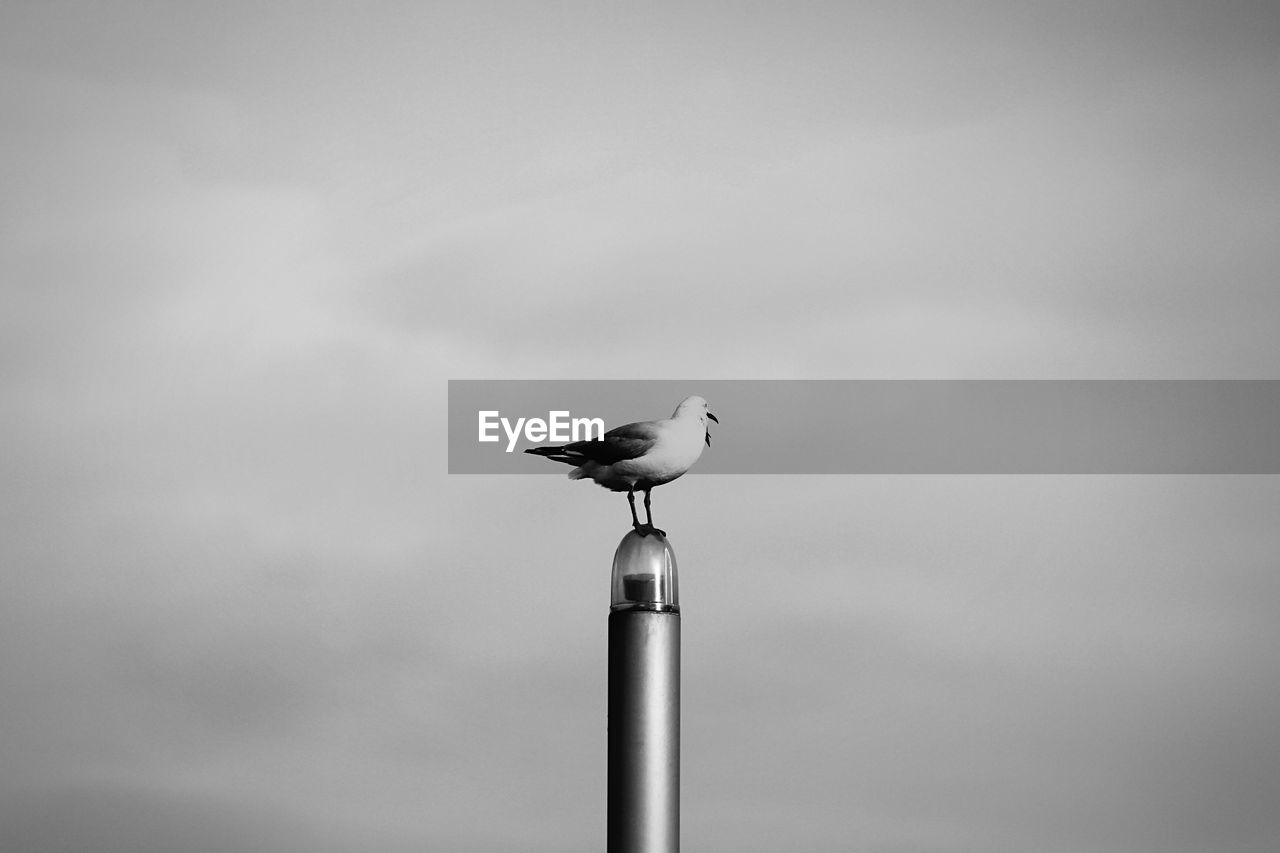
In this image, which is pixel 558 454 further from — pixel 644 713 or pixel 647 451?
pixel 644 713

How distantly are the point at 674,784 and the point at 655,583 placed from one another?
7.11 feet

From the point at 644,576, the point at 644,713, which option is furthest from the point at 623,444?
the point at 644,713

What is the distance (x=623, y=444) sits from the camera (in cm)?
1959

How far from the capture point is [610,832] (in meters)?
17.9

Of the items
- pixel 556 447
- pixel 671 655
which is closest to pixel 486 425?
pixel 556 447

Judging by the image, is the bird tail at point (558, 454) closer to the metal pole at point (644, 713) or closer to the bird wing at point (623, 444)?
the bird wing at point (623, 444)

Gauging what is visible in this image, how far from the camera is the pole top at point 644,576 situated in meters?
18.4

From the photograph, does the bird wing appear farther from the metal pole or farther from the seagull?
the metal pole

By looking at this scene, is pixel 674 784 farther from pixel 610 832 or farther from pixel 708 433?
pixel 708 433

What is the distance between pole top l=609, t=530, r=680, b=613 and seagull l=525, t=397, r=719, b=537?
0.64 meters

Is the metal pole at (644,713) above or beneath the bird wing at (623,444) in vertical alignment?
beneath

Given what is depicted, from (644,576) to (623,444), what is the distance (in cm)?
187

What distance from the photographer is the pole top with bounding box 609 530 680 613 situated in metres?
18.4

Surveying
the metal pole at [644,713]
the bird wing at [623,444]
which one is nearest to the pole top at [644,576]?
the metal pole at [644,713]
